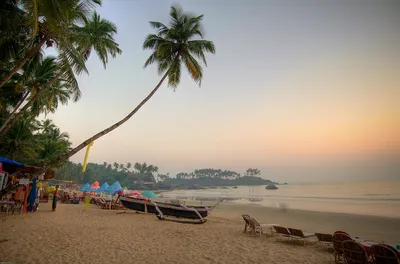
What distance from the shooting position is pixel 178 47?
39.5 feet

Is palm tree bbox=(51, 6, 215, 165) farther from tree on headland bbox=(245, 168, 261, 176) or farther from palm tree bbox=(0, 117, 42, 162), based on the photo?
tree on headland bbox=(245, 168, 261, 176)

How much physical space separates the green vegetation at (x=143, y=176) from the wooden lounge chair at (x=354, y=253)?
33952mm

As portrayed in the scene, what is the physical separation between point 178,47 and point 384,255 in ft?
37.7

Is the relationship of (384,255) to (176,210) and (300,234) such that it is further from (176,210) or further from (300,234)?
(176,210)

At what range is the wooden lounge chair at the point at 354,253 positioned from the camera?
4.86 metres

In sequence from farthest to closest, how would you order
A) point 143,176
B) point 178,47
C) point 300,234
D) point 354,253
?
point 143,176 → point 178,47 → point 300,234 → point 354,253

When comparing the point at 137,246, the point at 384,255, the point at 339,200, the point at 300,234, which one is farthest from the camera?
the point at 339,200

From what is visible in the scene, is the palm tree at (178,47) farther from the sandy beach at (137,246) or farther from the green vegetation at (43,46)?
the sandy beach at (137,246)

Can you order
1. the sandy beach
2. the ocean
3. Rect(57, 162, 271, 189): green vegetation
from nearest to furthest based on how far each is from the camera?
the sandy beach → the ocean → Rect(57, 162, 271, 189): green vegetation

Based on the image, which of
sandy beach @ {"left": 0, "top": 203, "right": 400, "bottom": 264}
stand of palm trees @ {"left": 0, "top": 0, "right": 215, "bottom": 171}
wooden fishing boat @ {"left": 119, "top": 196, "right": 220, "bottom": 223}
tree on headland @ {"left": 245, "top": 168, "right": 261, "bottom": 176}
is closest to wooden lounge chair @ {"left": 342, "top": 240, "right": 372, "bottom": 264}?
sandy beach @ {"left": 0, "top": 203, "right": 400, "bottom": 264}

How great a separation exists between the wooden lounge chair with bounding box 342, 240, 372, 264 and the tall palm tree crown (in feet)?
31.1

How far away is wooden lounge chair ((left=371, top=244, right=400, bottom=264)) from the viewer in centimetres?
466

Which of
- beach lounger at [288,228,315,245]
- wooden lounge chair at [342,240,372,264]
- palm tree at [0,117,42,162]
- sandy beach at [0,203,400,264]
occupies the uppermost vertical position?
palm tree at [0,117,42,162]

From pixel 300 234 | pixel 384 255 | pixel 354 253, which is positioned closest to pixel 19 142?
pixel 300 234
